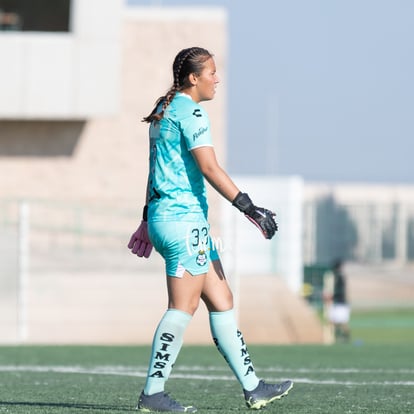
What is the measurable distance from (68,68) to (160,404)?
24.5 m

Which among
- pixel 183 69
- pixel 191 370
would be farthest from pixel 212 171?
pixel 191 370

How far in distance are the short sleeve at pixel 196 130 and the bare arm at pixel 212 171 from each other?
0.03 metres

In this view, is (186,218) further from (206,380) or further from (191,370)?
(191,370)

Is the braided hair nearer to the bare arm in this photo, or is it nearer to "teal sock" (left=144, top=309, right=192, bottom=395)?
the bare arm

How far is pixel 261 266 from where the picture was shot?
79.9 ft

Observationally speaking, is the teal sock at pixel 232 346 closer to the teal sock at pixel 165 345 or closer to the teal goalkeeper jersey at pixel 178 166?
the teal sock at pixel 165 345

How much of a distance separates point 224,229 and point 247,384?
15.7m

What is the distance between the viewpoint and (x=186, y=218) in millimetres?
6242

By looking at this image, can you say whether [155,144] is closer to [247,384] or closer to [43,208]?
[247,384]

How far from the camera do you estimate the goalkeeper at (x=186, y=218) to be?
623 centimetres

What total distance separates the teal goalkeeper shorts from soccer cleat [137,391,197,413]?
0.59 metres

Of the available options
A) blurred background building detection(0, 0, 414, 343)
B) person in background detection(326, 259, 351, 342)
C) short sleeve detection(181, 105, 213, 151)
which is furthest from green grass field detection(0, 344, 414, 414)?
person in background detection(326, 259, 351, 342)

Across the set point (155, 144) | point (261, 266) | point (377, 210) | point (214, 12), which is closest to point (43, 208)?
point (214, 12)

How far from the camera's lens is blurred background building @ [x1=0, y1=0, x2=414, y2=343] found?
21.7 m
